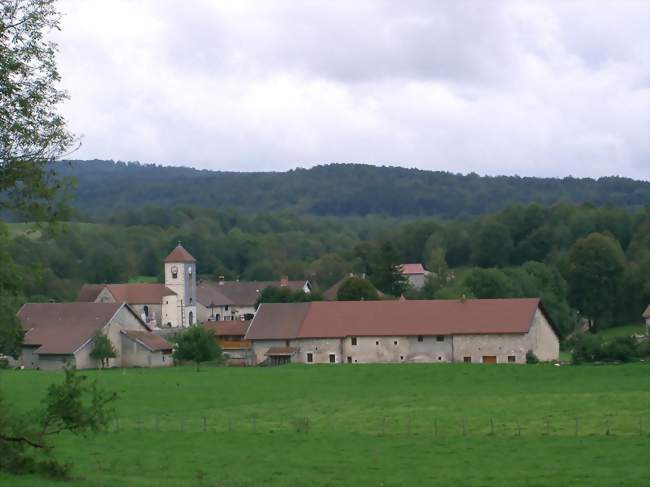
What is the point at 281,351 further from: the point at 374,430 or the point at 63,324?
the point at 374,430

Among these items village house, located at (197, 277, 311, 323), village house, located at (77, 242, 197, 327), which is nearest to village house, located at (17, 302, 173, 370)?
village house, located at (77, 242, 197, 327)

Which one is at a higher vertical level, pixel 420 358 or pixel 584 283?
pixel 584 283

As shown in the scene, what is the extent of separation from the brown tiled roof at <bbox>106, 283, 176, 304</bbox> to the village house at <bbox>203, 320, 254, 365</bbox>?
17971 mm

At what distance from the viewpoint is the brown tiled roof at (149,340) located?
7281 centimetres

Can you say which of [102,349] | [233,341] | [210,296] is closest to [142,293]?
[210,296]

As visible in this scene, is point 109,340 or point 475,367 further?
point 109,340

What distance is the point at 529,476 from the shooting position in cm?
2512

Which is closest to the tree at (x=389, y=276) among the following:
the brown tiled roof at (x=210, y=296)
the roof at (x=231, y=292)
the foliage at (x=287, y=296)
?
the foliage at (x=287, y=296)

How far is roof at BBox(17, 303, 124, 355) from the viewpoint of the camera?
71312mm

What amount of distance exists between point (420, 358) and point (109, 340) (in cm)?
1891

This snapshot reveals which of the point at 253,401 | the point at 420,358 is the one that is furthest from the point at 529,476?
the point at 420,358

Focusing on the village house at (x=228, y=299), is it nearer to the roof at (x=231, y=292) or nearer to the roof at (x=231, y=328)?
the roof at (x=231, y=292)

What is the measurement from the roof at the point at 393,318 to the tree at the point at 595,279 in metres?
26.1

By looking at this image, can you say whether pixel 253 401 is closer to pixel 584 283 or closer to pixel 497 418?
pixel 497 418
